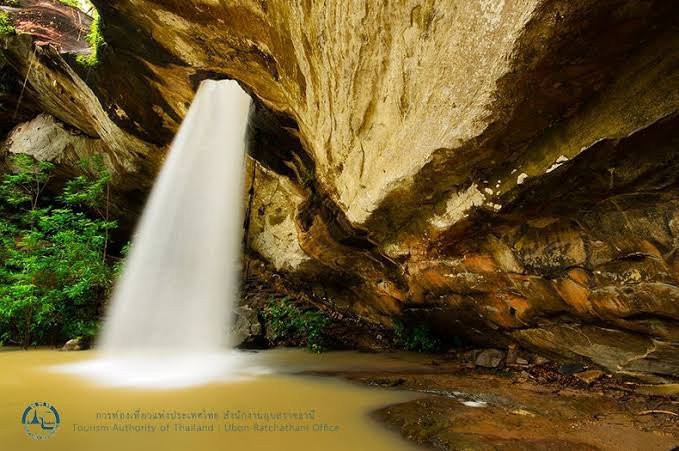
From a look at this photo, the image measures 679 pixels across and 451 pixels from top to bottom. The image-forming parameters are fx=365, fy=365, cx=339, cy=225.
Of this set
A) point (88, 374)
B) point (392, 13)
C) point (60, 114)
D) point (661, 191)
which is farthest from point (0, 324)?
point (661, 191)

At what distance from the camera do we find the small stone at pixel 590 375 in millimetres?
4262

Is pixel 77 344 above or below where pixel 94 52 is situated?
below

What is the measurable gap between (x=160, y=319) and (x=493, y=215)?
9052 millimetres

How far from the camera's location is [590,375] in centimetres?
436

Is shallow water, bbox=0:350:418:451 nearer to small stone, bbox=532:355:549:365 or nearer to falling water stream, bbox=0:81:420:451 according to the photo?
falling water stream, bbox=0:81:420:451

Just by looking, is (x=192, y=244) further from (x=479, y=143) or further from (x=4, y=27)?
(x=479, y=143)

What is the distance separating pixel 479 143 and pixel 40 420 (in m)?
4.46

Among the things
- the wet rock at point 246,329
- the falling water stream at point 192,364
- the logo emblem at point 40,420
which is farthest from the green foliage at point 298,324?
the logo emblem at point 40,420

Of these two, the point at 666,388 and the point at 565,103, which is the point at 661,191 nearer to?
the point at 565,103

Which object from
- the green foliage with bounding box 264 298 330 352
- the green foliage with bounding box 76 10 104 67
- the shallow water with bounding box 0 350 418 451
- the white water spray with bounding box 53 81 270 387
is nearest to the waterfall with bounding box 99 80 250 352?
the white water spray with bounding box 53 81 270 387

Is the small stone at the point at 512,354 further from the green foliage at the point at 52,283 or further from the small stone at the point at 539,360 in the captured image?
the green foliage at the point at 52,283

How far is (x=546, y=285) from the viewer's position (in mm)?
4340

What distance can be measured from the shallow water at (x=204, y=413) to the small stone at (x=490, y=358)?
2175 millimetres

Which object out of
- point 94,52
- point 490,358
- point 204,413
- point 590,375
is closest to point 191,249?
point 94,52
